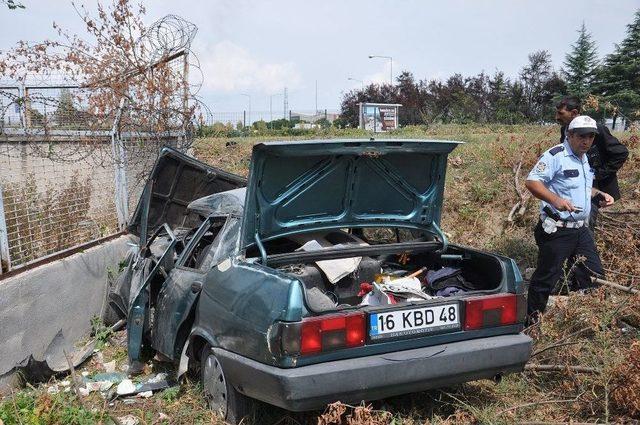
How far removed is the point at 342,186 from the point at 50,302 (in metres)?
3.07

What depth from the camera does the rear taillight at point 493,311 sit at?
12.1ft

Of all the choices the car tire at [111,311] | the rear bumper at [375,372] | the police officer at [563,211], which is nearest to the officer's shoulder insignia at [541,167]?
the police officer at [563,211]

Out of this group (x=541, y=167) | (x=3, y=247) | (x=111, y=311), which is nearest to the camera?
(x=3, y=247)

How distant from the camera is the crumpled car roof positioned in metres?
4.53

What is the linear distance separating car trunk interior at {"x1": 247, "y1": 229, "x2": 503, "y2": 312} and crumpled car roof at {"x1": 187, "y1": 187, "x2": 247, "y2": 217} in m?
0.38

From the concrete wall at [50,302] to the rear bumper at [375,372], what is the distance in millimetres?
2181

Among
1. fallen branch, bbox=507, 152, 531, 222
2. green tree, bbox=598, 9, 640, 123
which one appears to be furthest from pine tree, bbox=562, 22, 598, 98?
fallen branch, bbox=507, 152, 531, 222

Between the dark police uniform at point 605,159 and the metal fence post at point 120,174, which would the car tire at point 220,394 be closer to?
the dark police uniform at point 605,159

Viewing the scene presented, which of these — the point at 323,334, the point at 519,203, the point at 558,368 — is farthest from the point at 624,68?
the point at 323,334

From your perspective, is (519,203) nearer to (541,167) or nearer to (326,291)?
(541,167)

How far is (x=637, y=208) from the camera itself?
26.6 ft

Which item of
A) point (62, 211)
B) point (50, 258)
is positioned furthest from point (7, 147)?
point (50, 258)

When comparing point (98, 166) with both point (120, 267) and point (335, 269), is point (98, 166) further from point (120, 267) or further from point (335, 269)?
point (335, 269)

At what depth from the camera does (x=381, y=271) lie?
4383 millimetres
